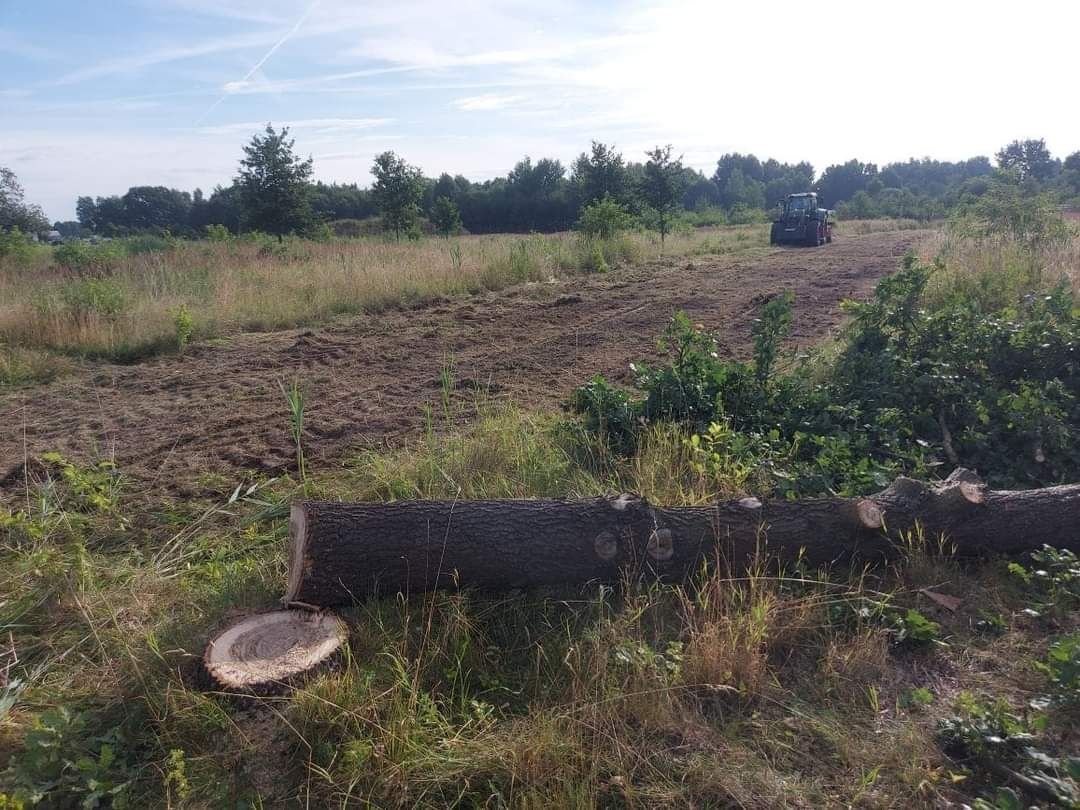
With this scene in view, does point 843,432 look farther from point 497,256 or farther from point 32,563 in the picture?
point 497,256

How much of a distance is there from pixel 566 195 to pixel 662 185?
106ft

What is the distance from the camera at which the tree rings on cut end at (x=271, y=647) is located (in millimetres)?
2633

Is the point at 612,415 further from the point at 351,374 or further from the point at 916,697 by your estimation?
the point at 351,374

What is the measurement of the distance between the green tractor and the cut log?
22.6 meters

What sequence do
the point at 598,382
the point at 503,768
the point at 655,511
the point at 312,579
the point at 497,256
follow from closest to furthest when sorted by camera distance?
the point at 503,768
the point at 312,579
the point at 655,511
the point at 598,382
the point at 497,256

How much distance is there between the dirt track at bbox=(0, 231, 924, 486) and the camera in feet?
18.0

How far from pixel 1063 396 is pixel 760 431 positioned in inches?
84.0

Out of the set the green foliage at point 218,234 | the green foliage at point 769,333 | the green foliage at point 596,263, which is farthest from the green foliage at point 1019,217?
the green foliage at point 218,234

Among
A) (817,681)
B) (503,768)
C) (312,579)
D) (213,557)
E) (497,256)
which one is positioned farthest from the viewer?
(497,256)

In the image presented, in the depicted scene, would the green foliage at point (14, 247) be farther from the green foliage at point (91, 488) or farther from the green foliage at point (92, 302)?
the green foliage at point (91, 488)

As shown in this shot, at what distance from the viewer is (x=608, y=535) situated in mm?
3156

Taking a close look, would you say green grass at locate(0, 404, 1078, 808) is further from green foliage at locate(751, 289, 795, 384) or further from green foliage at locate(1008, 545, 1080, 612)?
green foliage at locate(751, 289, 795, 384)

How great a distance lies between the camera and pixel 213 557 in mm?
3766

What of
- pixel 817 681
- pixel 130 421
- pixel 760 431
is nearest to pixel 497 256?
pixel 130 421
